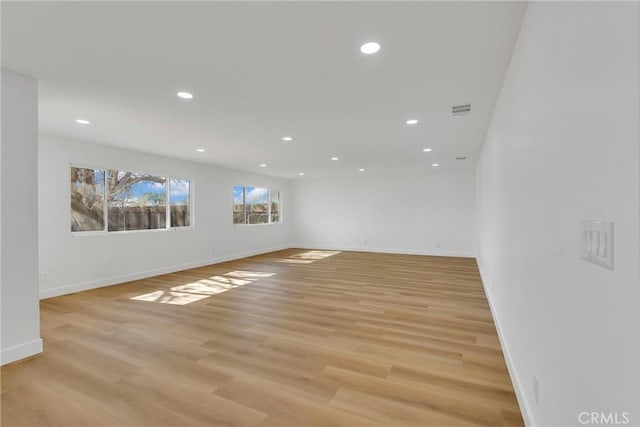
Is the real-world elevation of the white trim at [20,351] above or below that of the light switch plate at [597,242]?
below

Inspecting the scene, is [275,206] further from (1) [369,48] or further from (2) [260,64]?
(1) [369,48]

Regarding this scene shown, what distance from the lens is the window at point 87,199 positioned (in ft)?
15.2

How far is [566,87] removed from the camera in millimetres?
1061

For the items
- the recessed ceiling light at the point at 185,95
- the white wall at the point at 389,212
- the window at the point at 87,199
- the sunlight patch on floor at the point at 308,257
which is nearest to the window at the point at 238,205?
the sunlight patch on floor at the point at 308,257

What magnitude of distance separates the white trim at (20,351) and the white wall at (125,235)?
7.27 ft

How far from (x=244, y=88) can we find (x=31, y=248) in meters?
2.35

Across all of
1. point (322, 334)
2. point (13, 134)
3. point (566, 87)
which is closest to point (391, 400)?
point (322, 334)

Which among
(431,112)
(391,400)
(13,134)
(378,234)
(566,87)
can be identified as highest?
(431,112)

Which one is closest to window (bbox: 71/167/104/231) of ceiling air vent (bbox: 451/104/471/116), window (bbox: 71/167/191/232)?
window (bbox: 71/167/191/232)

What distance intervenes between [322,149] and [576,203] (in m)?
4.64

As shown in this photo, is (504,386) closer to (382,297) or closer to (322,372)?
(322,372)

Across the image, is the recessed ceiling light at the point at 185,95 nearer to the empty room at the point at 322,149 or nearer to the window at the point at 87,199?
the empty room at the point at 322,149

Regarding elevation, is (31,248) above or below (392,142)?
below

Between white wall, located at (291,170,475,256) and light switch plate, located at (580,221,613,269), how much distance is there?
25.2 feet
